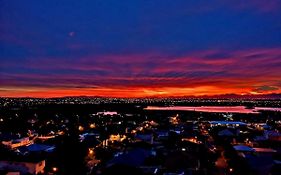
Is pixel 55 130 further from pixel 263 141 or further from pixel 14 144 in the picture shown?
pixel 263 141

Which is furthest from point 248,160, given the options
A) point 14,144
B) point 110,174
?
point 14,144

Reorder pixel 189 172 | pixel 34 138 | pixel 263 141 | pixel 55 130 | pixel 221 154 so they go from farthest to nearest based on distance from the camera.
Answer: pixel 55 130 → pixel 34 138 → pixel 263 141 → pixel 221 154 → pixel 189 172

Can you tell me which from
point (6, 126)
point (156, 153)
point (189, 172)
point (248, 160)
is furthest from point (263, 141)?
point (6, 126)

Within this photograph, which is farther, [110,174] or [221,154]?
[221,154]

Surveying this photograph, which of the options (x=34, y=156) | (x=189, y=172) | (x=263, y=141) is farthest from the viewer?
(x=263, y=141)

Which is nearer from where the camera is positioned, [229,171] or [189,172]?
[189,172]

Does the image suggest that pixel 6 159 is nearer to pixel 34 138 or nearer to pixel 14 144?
pixel 14 144

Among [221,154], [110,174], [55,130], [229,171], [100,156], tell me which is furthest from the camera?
[55,130]

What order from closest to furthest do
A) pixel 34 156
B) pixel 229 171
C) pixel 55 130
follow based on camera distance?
pixel 229 171 → pixel 34 156 → pixel 55 130
